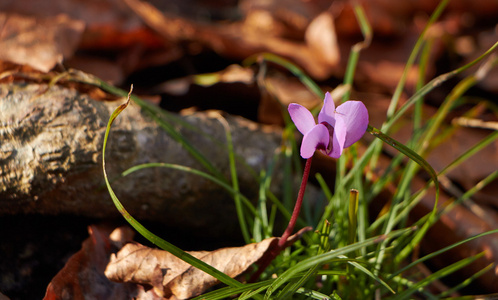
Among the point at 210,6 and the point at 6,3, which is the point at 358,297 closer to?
the point at 6,3

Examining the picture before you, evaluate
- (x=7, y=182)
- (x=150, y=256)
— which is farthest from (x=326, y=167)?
(x=7, y=182)

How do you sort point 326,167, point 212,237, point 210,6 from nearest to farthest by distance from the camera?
point 212,237 → point 326,167 → point 210,6

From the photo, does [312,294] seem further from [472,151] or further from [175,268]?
[472,151]

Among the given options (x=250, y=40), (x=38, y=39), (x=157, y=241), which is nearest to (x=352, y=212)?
(x=157, y=241)

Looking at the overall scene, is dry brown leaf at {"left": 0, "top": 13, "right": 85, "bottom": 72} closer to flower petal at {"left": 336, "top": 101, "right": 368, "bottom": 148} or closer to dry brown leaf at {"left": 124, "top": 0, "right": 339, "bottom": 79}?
dry brown leaf at {"left": 124, "top": 0, "right": 339, "bottom": 79}

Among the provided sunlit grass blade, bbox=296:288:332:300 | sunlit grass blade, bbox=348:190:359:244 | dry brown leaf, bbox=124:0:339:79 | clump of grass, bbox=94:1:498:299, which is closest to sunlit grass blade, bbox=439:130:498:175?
clump of grass, bbox=94:1:498:299

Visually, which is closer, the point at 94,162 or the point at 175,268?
the point at 175,268

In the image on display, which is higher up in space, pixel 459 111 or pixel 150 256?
pixel 459 111
